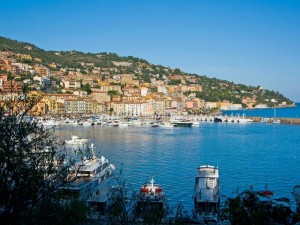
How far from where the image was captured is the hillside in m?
84.1

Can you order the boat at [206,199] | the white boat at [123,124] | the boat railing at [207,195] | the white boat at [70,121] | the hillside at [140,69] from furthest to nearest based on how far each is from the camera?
the hillside at [140,69] < the white boat at [70,121] < the white boat at [123,124] < the boat railing at [207,195] < the boat at [206,199]

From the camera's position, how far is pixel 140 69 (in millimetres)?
103125

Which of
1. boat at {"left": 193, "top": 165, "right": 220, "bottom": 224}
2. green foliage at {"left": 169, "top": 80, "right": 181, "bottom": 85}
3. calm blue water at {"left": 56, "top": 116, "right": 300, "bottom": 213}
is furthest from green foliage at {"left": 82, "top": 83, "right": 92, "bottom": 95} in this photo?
boat at {"left": 193, "top": 165, "right": 220, "bottom": 224}

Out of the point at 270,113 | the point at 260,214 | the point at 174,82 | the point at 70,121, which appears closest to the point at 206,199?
the point at 260,214

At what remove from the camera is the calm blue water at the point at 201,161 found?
49.4 ft

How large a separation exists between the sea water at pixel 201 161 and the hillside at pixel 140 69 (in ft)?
163

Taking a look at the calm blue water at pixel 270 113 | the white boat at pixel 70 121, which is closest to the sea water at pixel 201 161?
the white boat at pixel 70 121

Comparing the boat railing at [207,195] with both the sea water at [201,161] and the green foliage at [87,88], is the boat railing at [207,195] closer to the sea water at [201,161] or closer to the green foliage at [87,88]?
the sea water at [201,161]

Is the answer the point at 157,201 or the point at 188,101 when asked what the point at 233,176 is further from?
the point at 188,101

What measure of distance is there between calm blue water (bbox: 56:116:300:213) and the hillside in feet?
162

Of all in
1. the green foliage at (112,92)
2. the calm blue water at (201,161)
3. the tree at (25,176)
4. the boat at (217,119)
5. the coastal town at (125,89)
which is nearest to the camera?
the tree at (25,176)

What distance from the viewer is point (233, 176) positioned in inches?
669

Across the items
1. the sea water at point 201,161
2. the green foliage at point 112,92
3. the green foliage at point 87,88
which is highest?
the green foliage at point 87,88

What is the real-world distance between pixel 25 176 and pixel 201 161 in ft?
54.6
